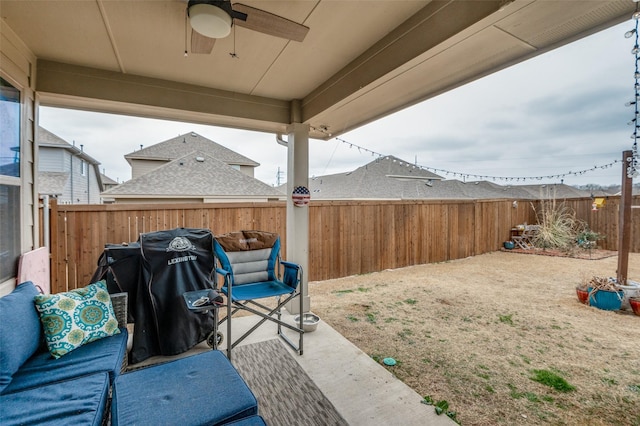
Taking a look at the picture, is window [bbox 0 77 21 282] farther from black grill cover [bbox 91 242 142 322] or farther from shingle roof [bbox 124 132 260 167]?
shingle roof [bbox 124 132 260 167]

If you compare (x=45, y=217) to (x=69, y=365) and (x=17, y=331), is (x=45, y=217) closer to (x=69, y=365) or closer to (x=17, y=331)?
(x=17, y=331)

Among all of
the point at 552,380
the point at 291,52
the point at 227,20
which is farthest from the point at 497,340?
the point at 227,20

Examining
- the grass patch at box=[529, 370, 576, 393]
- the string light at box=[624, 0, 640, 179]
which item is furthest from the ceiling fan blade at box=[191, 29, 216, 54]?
the grass patch at box=[529, 370, 576, 393]

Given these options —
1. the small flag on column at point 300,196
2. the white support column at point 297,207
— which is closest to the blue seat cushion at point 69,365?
the white support column at point 297,207

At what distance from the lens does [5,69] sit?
6.17 ft

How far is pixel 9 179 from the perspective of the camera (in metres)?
2.02

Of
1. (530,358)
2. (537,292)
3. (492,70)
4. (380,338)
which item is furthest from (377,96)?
(537,292)

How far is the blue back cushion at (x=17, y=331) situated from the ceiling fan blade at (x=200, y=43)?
73.5 inches

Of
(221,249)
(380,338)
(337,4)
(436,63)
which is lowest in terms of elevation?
(380,338)

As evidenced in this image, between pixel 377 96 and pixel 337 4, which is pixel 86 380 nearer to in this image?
pixel 337 4

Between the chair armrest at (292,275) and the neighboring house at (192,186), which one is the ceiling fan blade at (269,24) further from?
the neighboring house at (192,186)

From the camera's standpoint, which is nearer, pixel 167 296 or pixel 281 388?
pixel 281 388

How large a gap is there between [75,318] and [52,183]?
8.63 meters

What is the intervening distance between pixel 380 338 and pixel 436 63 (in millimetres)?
2548
